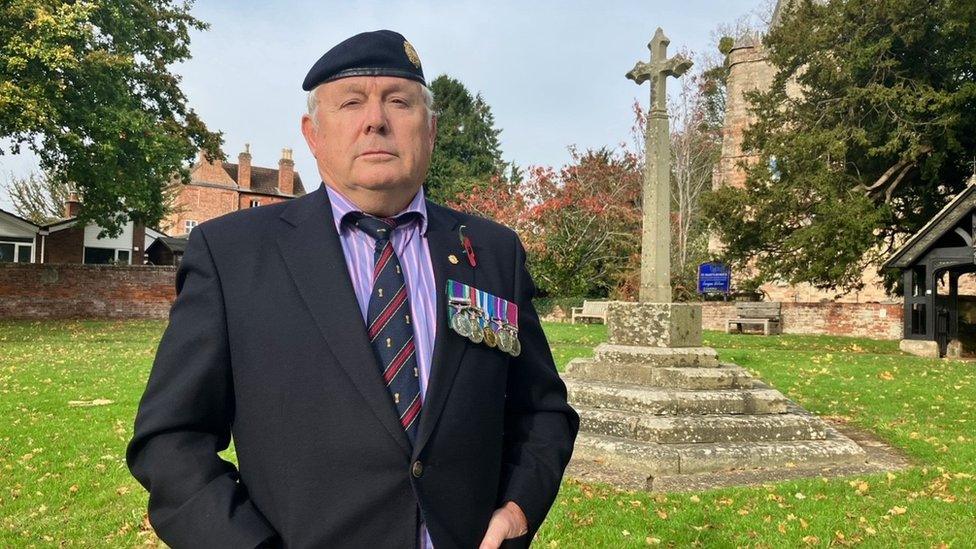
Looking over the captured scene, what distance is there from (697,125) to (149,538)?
29474mm

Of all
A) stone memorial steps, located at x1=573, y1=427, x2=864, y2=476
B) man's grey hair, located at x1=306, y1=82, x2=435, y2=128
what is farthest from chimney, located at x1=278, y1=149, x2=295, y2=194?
man's grey hair, located at x1=306, y1=82, x2=435, y2=128

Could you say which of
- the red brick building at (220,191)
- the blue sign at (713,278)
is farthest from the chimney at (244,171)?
the blue sign at (713,278)

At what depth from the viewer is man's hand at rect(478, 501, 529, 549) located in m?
1.81

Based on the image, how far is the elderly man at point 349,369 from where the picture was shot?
1.63 metres

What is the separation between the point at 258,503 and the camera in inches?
67.2

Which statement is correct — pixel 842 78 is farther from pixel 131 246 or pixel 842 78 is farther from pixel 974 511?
pixel 131 246

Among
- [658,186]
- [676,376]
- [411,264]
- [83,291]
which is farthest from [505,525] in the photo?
[83,291]

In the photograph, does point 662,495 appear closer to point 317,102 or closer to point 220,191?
point 317,102

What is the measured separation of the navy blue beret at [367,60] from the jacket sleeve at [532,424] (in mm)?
634

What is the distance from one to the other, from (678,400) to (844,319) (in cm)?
1920

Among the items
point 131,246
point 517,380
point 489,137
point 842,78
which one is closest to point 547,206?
point 842,78

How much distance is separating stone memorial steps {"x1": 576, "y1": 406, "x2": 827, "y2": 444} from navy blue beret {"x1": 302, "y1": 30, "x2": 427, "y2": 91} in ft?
17.4

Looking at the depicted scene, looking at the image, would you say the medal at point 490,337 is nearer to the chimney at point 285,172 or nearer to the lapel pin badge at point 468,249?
the lapel pin badge at point 468,249

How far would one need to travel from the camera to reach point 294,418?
167 cm
